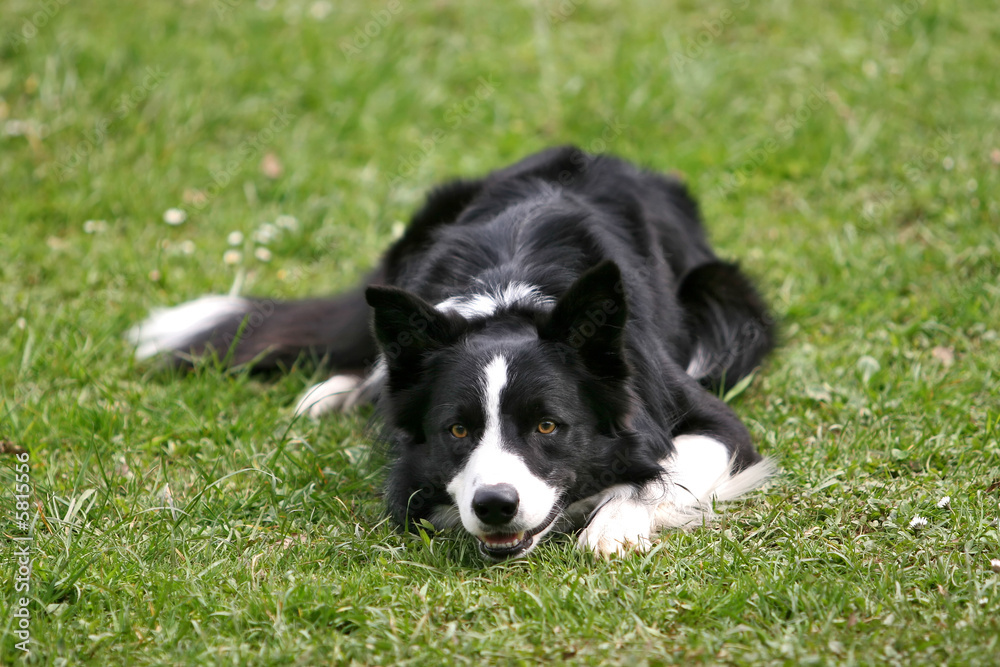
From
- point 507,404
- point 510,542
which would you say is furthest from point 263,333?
point 510,542

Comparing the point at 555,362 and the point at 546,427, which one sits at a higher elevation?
the point at 555,362

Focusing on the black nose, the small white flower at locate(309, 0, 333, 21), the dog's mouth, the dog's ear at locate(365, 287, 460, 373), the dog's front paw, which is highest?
the small white flower at locate(309, 0, 333, 21)

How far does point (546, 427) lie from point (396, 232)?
365 centimetres

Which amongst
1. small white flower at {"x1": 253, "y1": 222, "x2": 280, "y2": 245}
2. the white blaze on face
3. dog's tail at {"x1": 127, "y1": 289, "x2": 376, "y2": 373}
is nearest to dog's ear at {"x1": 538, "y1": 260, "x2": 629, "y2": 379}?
the white blaze on face

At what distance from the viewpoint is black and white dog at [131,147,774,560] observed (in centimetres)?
356

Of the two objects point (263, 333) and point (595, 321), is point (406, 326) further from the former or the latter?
point (263, 333)

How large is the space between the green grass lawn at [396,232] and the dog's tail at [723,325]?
7.6 inches

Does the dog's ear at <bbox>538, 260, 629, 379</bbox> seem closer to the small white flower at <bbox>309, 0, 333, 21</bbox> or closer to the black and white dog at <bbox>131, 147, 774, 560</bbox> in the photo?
the black and white dog at <bbox>131, 147, 774, 560</bbox>

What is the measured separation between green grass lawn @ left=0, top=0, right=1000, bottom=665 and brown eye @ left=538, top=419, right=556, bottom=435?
51 centimetres

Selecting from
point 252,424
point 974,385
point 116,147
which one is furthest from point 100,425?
point 974,385

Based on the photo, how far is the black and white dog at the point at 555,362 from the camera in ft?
11.7

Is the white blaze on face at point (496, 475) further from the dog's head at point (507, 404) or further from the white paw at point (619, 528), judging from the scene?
the white paw at point (619, 528)

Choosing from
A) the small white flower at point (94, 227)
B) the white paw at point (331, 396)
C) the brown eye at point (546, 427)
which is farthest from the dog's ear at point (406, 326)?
the small white flower at point (94, 227)

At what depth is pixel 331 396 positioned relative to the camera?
5156mm
